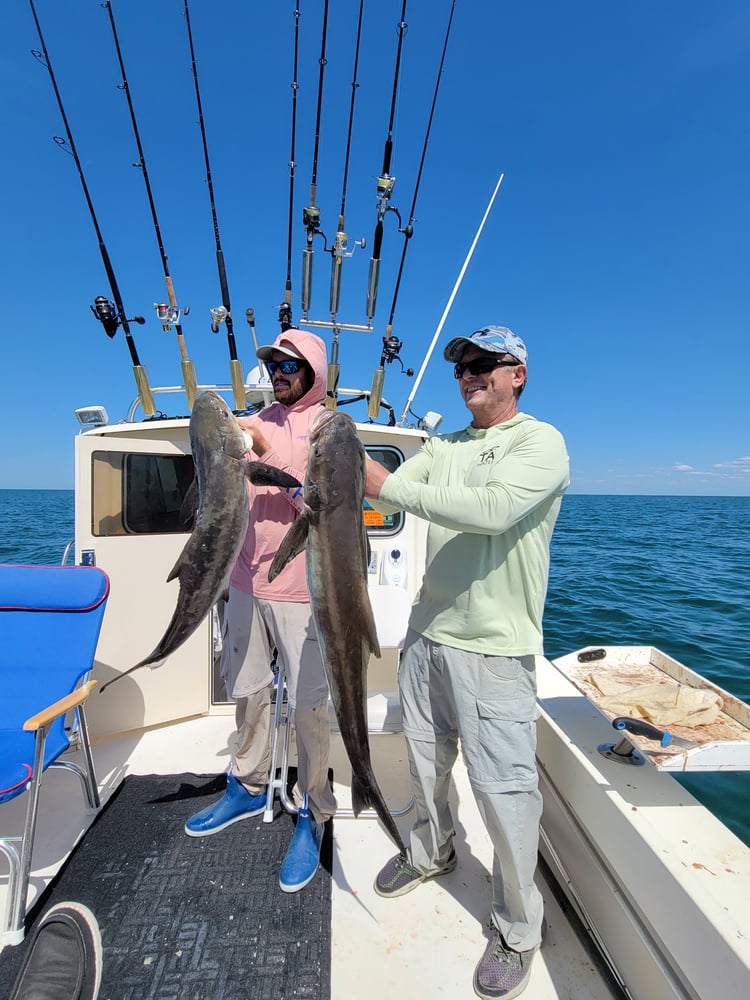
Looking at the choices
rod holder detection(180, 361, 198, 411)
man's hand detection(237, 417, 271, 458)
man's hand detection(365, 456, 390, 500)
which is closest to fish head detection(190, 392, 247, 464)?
man's hand detection(237, 417, 271, 458)

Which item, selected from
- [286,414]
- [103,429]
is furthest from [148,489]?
[286,414]

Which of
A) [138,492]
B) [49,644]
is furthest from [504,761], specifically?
[138,492]

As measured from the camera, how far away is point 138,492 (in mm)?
4320

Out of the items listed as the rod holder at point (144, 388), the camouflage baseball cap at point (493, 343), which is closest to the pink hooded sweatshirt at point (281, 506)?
the camouflage baseball cap at point (493, 343)

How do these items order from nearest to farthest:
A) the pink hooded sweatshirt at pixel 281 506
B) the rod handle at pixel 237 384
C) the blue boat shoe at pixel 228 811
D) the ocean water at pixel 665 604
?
the pink hooded sweatshirt at pixel 281 506, the blue boat shoe at pixel 228 811, the rod handle at pixel 237 384, the ocean water at pixel 665 604

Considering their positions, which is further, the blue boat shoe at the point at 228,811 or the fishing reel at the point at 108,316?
the fishing reel at the point at 108,316

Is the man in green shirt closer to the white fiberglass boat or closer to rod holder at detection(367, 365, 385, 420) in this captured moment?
the white fiberglass boat

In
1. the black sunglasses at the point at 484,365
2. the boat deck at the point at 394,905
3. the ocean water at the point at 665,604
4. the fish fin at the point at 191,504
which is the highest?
the black sunglasses at the point at 484,365

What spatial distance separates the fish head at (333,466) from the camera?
2.15 m

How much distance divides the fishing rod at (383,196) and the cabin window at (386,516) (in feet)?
4.17

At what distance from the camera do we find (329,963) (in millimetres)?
2377

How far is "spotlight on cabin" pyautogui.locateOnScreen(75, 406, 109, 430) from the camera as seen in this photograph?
4.18 meters

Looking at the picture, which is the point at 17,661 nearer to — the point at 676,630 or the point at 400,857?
the point at 400,857

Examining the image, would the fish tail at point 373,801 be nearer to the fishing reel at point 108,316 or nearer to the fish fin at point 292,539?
the fish fin at point 292,539
